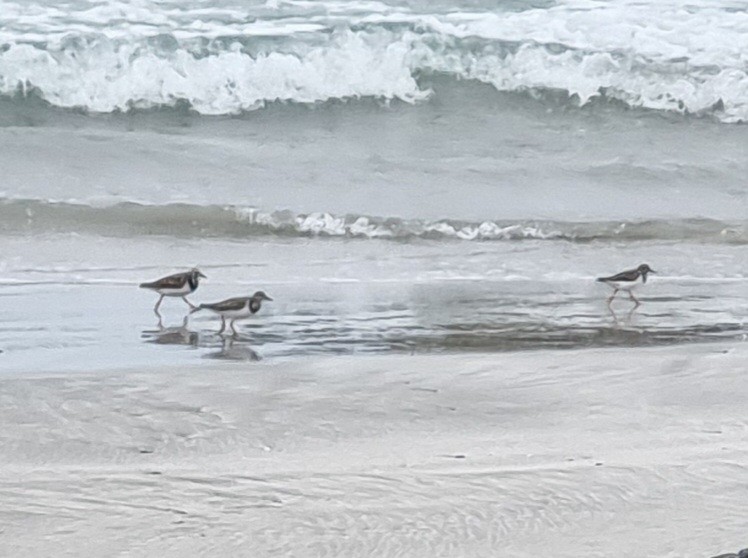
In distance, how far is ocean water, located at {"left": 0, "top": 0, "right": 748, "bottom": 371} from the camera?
718 cm

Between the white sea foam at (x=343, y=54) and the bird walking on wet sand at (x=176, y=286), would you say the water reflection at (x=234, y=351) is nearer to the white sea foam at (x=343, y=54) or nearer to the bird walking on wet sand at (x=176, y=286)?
the bird walking on wet sand at (x=176, y=286)

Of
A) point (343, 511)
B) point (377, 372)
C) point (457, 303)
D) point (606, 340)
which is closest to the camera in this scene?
point (343, 511)

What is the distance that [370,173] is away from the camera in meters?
12.8

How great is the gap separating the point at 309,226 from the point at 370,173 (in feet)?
6.58

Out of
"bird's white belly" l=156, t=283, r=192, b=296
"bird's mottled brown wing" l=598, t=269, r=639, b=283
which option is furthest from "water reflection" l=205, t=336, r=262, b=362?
"bird's mottled brown wing" l=598, t=269, r=639, b=283

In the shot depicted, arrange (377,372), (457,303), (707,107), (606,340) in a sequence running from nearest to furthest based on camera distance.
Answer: (377,372) → (606,340) → (457,303) → (707,107)

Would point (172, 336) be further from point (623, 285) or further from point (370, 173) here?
point (370, 173)

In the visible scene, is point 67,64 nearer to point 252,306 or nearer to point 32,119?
point 32,119

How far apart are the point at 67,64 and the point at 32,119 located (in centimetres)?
83

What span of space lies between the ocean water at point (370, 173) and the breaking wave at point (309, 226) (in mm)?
32

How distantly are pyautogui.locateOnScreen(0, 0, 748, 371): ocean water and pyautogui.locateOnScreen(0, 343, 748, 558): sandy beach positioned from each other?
0.80 m

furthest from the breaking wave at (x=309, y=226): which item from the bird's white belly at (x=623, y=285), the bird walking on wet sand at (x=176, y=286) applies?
the bird walking on wet sand at (x=176, y=286)

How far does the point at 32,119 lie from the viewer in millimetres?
13945

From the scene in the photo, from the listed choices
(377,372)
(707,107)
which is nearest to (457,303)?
(377,372)
